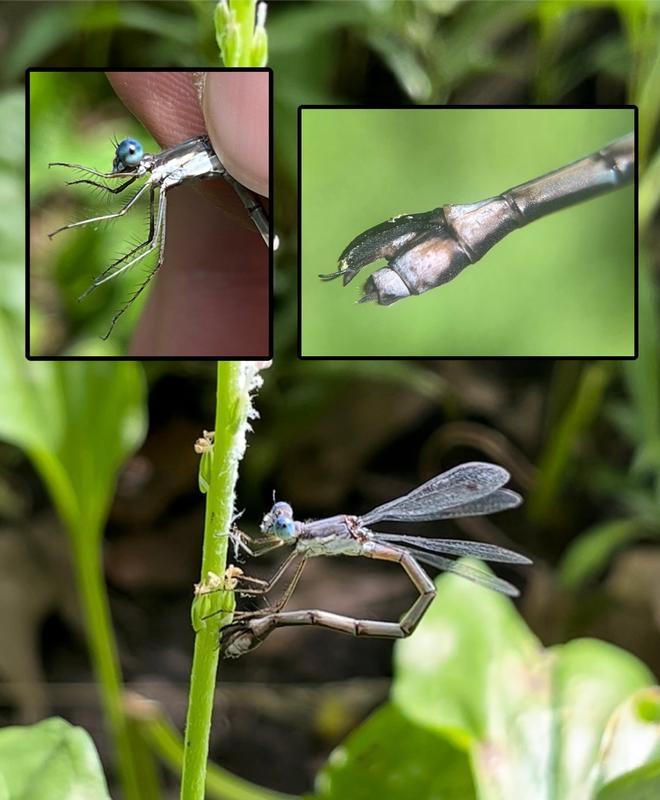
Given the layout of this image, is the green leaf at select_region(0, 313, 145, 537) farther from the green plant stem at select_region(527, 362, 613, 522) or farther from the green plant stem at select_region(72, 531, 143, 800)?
the green plant stem at select_region(527, 362, 613, 522)

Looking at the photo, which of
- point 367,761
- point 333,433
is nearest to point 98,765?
point 367,761

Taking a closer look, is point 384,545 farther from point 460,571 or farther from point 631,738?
point 631,738

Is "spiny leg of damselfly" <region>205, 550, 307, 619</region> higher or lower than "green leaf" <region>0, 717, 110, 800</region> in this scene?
higher

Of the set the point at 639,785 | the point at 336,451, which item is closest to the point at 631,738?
the point at 639,785

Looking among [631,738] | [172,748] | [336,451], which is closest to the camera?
[631,738]

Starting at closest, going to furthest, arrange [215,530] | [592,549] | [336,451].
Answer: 1. [215,530]
2. [592,549]
3. [336,451]

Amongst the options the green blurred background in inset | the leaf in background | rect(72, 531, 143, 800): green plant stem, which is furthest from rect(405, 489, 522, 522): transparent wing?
the leaf in background

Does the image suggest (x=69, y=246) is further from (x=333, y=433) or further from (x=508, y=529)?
(x=508, y=529)

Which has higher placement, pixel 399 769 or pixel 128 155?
pixel 128 155
